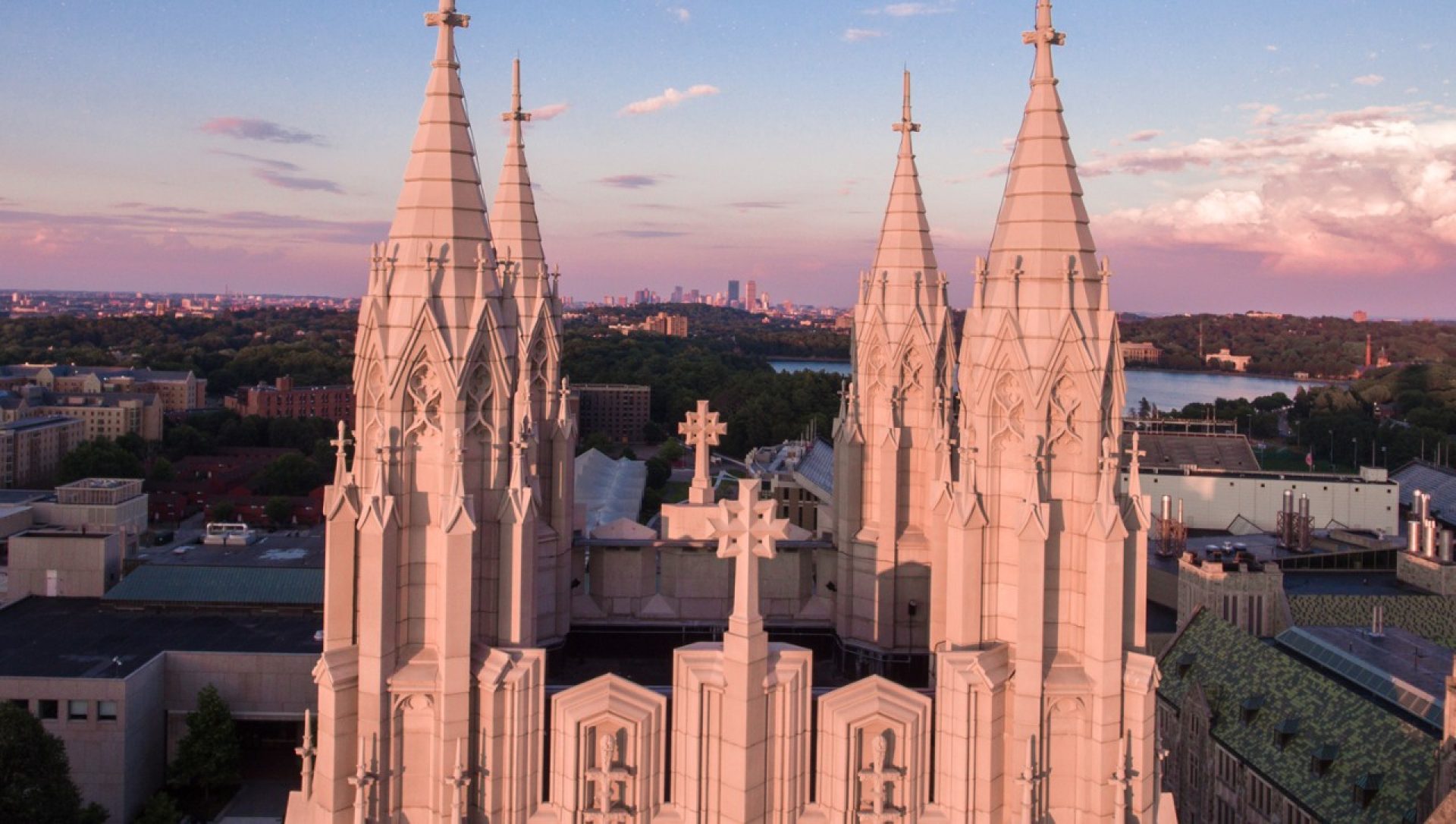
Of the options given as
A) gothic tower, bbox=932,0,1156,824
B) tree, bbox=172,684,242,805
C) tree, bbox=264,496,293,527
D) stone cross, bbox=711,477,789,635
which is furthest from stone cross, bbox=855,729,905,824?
tree, bbox=264,496,293,527

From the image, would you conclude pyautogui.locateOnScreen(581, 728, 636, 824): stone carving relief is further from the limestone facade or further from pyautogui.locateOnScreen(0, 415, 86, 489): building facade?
pyautogui.locateOnScreen(0, 415, 86, 489): building facade

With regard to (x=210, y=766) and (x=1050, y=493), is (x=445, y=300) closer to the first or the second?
(x=1050, y=493)

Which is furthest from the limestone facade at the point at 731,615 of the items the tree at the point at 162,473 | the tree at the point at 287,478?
the tree at the point at 162,473

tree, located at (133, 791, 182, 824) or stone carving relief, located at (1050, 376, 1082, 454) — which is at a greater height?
stone carving relief, located at (1050, 376, 1082, 454)

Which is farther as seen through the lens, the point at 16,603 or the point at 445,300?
the point at 16,603


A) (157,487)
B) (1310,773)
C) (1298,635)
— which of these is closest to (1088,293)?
(1310,773)

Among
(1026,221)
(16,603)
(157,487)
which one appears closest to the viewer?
(1026,221)
